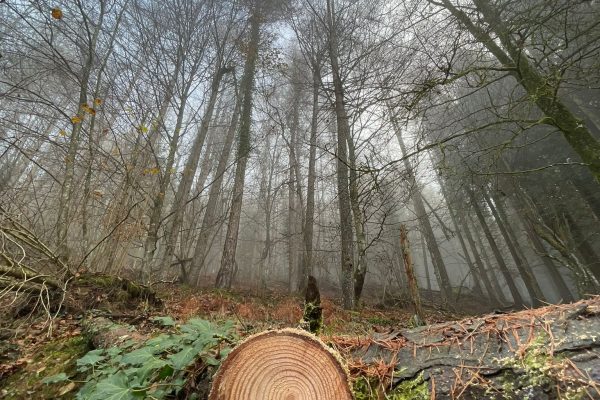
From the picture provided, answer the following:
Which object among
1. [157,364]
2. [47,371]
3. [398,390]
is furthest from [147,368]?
[47,371]

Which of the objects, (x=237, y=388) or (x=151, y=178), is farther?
(x=151, y=178)

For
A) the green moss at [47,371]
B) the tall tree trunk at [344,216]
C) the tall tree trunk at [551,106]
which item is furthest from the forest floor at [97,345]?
the tall tree trunk at [551,106]

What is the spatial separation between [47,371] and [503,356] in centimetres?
324

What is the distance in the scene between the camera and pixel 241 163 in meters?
10.0

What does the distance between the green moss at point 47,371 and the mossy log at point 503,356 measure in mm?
2281

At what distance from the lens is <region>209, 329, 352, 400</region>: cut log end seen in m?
1.13

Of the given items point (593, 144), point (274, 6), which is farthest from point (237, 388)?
point (274, 6)

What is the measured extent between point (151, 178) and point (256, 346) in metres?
5.51

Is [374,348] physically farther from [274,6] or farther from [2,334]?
[274,6]

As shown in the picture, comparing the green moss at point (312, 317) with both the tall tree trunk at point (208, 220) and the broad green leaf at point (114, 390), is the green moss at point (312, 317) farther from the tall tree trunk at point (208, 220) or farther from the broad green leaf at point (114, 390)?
the tall tree trunk at point (208, 220)

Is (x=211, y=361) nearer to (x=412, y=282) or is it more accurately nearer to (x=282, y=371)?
(x=282, y=371)

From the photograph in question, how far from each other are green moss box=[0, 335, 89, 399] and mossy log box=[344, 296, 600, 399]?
7.48ft

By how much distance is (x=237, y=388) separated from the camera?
3.73ft

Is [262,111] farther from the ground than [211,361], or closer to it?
farther from the ground
